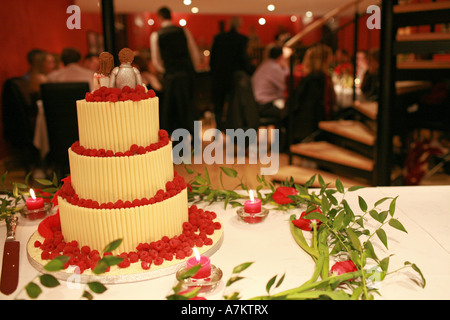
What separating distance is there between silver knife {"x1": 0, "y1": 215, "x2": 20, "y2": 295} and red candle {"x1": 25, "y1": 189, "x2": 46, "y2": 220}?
82mm

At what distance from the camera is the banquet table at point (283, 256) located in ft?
3.21

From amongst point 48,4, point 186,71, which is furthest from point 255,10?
point 186,71

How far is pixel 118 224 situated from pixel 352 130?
3105mm

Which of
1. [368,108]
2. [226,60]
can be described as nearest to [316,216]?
[368,108]

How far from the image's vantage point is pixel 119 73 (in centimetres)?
117

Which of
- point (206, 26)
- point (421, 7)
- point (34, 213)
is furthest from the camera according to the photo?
point (206, 26)

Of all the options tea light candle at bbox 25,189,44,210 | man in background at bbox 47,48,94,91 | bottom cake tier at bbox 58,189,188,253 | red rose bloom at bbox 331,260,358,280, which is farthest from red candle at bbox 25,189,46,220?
man in background at bbox 47,48,94,91

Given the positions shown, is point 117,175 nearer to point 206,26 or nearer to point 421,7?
point 421,7

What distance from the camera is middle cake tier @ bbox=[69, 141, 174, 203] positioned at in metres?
1.13

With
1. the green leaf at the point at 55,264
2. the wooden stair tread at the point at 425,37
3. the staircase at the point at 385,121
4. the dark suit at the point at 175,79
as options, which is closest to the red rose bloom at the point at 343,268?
the green leaf at the point at 55,264

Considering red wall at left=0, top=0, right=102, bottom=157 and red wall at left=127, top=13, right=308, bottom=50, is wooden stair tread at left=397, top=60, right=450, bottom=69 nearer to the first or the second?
red wall at left=0, top=0, right=102, bottom=157

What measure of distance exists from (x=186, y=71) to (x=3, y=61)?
248 centimetres

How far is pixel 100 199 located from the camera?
1154 mm

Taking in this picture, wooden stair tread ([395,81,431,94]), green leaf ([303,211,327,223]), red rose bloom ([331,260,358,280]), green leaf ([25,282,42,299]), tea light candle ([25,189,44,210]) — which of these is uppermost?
wooden stair tread ([395,81,431,94])
